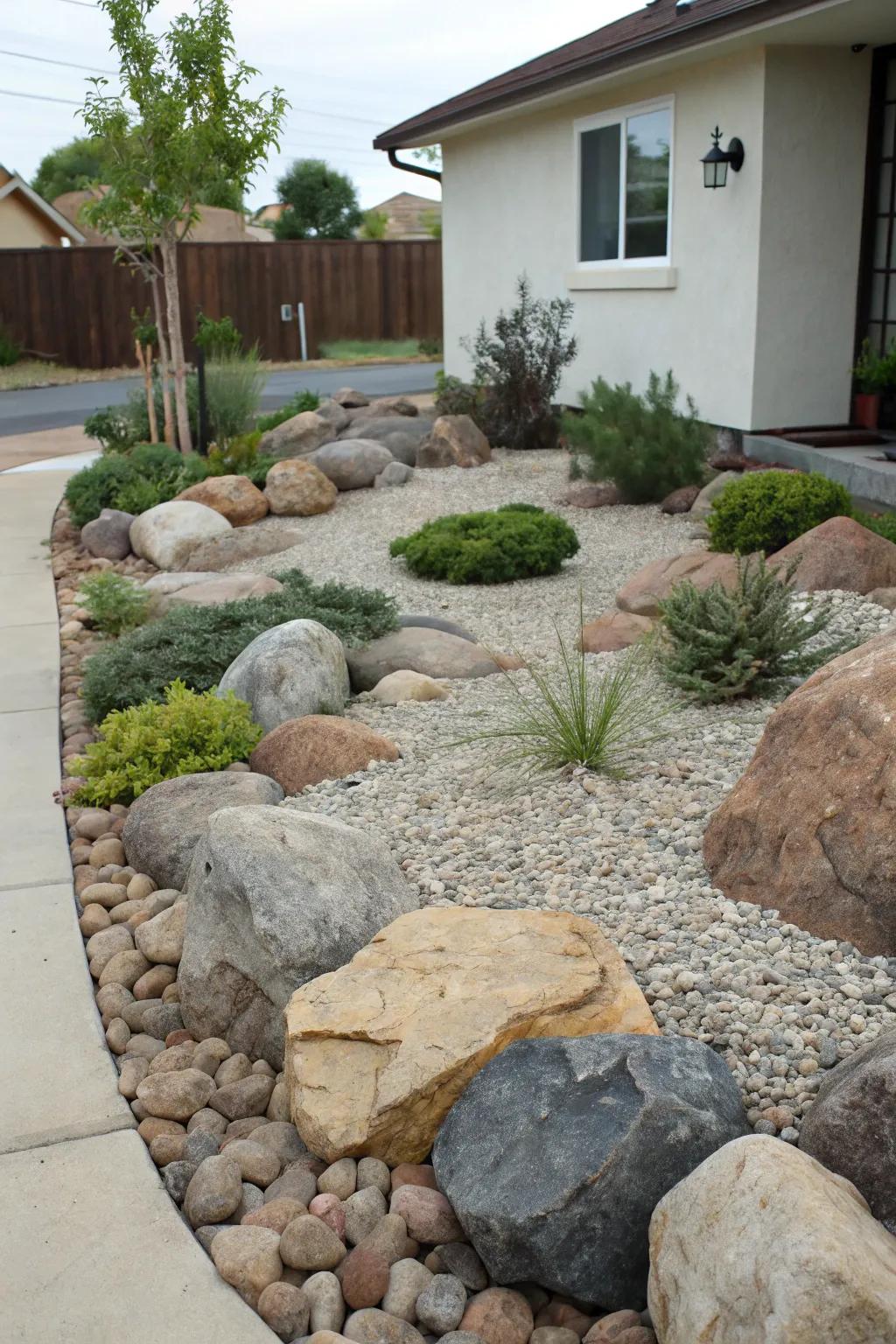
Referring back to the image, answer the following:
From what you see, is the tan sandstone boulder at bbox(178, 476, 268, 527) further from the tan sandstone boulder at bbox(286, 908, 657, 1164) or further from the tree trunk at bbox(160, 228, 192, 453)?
the tan sandstone boulder at bbox(286, 908, 657, 1164)

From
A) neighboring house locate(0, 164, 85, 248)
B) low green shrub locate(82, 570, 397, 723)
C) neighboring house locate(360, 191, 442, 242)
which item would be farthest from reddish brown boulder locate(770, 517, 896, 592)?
neighboring house locate(360, 191, 442, 242)

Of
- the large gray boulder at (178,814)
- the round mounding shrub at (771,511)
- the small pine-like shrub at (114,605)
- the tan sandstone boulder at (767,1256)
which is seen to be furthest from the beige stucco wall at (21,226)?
the tan sandstone boulder at (767,1256)

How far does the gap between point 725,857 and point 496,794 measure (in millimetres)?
1024

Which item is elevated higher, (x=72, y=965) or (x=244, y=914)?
(x=244, y=914)

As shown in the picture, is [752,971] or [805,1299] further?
[752,971]

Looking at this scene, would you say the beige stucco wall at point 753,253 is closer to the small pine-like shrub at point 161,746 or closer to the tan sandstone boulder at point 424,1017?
the small pine-like shrub at point 161,746

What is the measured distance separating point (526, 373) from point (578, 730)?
872cm

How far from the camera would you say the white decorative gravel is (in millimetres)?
3088

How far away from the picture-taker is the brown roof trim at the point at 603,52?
916 cm

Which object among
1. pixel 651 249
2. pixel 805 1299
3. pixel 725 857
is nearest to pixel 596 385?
pixel 651 249

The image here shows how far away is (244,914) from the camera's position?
346cm

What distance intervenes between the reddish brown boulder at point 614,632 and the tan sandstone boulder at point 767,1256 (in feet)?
13.8

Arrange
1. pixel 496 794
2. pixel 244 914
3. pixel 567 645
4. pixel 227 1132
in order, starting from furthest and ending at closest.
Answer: pixel 567 645
pixel 496 794
pixel 244 914
pixel 227 1132

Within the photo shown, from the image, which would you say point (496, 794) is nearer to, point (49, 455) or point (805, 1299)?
point (805, 1299)
